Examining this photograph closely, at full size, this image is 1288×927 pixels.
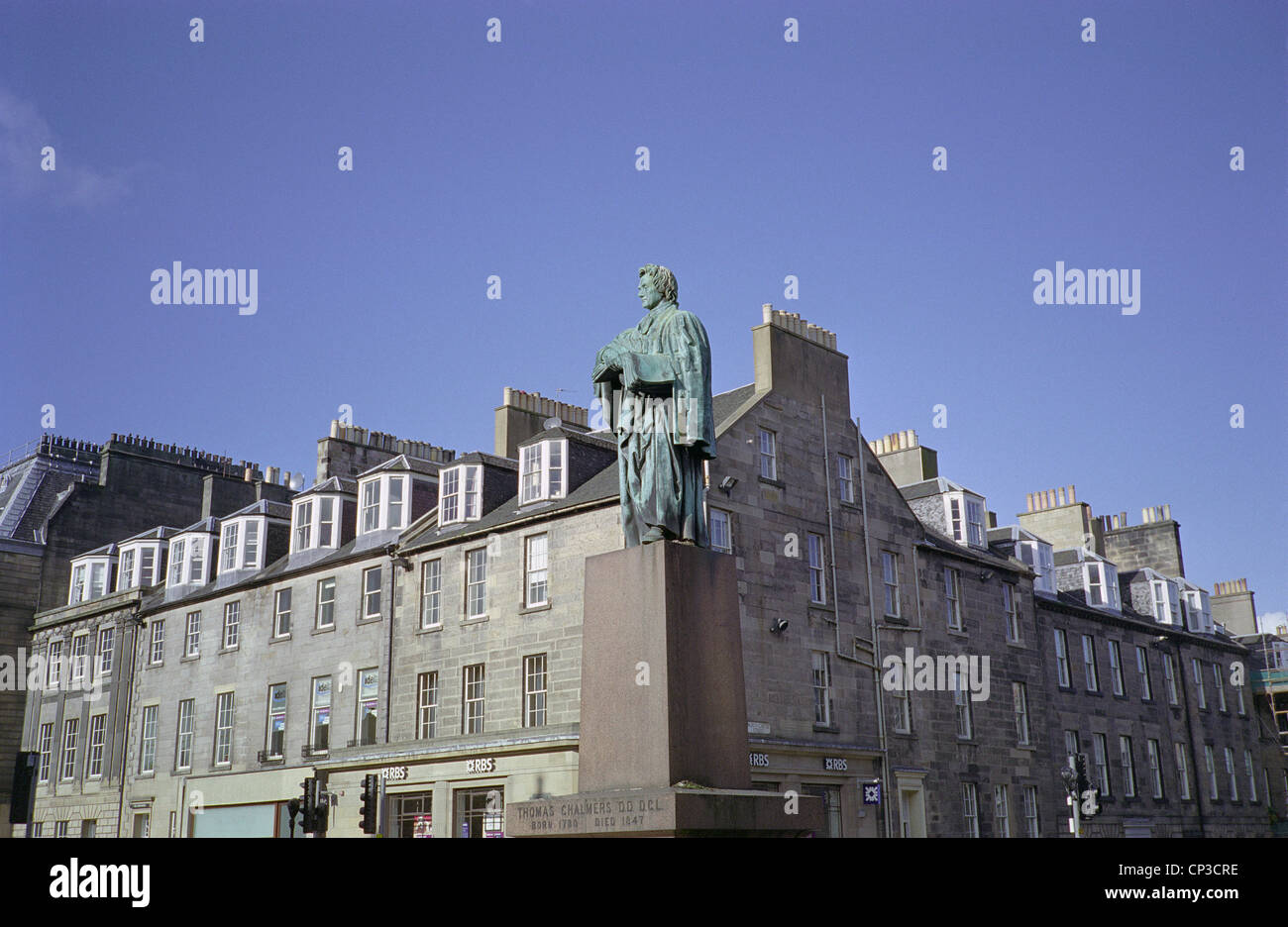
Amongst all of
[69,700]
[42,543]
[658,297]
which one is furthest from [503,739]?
[42,543]

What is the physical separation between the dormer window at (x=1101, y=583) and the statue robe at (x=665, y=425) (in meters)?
35.5

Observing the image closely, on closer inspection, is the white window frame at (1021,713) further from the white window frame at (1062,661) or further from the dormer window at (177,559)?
the dormer window at (177,559)

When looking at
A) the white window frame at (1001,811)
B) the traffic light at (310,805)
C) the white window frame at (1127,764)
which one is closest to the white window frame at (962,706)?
the white window frame at (1001,811)

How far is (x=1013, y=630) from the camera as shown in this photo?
37594mm

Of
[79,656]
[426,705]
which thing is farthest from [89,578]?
[426,705]

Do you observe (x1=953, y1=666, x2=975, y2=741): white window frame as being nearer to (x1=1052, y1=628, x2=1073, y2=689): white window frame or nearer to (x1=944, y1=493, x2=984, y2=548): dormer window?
(x1=944, y1=493, x2=984, y2=548): dormer window

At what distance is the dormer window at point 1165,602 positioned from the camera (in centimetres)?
4688

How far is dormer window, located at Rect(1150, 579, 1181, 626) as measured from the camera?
46.9 m

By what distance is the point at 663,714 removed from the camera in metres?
10.4

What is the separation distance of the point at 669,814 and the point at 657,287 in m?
5.26

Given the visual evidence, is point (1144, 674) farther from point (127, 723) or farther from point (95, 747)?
point (95, 747)

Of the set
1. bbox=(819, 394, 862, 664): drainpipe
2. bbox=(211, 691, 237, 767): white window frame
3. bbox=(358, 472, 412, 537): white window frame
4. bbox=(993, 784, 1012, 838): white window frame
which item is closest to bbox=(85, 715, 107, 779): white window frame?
bbox=(211, 691, 237, 767): white window frame
